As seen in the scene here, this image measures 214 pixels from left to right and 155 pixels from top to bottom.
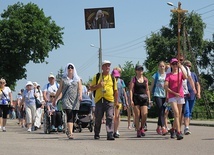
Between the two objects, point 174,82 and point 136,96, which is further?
point 136,96

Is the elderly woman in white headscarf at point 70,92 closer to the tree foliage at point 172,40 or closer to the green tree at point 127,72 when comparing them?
the green tree at point 127,72

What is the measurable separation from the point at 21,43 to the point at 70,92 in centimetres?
4498

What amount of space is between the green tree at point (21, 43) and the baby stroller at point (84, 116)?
40345 millimetres

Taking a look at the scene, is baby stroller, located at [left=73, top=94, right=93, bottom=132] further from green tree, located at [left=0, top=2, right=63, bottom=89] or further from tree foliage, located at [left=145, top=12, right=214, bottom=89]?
tree foliage, located at [left=145, top=12, right=214, bottom=89]

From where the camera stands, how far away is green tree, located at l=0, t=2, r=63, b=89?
57875mm

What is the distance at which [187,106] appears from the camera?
1477cm

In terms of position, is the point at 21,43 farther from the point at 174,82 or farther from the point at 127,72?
the point at 174,82

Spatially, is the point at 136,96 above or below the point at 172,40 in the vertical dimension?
below

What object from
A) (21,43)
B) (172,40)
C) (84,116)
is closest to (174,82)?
(84,116)

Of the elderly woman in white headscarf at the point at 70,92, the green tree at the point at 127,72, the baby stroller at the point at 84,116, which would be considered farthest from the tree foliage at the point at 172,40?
the elderly woman in white headscarf at the point at 70,92

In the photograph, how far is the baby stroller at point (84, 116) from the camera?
17422 mm

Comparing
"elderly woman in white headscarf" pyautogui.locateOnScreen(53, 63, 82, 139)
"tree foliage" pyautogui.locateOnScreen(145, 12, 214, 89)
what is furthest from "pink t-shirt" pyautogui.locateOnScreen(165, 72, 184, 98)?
"tree foliage" pyautogui.locateOnScreen(145, 12, 214, 89)

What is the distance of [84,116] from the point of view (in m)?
17.6

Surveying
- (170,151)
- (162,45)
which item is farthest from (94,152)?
(162,45)
